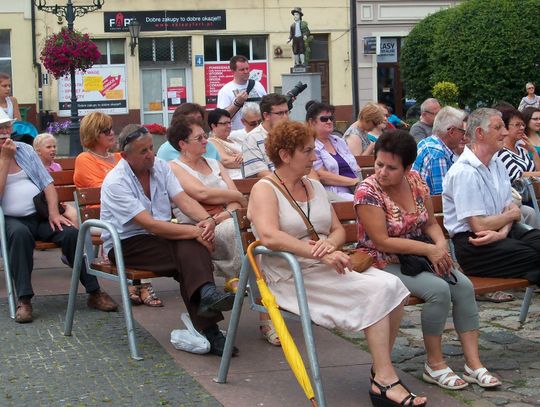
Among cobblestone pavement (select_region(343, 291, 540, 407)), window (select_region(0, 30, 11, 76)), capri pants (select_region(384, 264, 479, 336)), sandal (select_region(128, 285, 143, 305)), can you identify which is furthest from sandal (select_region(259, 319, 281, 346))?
window (select_region(0, 30, 11, 76))

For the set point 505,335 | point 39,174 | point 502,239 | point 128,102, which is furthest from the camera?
point 128,102

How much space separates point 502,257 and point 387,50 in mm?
31252

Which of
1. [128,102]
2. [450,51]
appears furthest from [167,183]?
[128,102]

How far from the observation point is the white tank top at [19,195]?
759cm

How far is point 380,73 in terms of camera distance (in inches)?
1458

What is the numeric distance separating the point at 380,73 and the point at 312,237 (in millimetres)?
32088

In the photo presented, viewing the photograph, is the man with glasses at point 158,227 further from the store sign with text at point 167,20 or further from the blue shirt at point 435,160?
the store sign with text at point 167,20

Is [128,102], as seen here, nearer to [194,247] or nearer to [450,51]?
[450,51]

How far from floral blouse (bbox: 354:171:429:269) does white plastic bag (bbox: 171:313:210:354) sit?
114 centimetres

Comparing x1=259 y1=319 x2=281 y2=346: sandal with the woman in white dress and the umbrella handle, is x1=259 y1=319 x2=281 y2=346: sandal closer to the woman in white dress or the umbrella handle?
the woman in white dress

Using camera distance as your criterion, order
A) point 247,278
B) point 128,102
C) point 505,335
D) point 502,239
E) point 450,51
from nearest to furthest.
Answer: point 247,278 < point 502,239 < point 505,335 < point 450,51 < point 128,102

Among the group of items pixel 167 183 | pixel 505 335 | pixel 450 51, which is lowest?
pixel 505 335

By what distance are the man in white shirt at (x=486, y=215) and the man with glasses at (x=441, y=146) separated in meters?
1.47

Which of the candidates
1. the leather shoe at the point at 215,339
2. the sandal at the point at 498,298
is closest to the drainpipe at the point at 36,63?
the sandal at the point at 498,298
